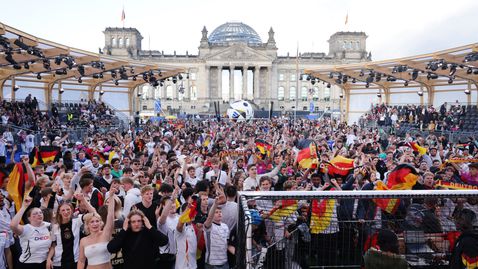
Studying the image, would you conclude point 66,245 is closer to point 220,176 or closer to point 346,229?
point 346,229

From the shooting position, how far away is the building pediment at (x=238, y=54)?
97.6 metres

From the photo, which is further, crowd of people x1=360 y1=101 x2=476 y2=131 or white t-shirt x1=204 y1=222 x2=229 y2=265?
crowd of people x1=360 y1=101 x2=476 y2=131

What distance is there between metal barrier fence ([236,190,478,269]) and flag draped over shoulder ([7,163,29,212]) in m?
5.23

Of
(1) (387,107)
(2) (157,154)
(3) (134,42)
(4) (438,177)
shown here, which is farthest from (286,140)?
(3) (134,42)

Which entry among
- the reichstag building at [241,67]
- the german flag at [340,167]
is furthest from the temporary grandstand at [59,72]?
the reichstag building at [241,67]

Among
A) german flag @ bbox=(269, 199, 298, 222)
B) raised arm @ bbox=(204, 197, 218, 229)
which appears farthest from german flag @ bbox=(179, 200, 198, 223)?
german flag @ bbox=(269, 199, 298, 222)

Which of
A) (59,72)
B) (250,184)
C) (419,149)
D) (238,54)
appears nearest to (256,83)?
(238,54)

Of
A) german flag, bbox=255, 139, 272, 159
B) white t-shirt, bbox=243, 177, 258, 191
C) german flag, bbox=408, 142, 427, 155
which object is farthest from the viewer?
german flag, bbox=255, 139, 272, 159

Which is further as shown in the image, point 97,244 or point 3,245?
point 3,245

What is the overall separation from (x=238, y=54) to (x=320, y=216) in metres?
94.3

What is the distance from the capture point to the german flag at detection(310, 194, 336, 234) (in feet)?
20.0

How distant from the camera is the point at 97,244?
5.47 m

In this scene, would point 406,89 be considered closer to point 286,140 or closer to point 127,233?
point 286,140

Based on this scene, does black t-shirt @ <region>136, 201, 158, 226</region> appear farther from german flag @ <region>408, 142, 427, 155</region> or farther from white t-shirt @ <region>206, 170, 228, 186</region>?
german flag @ <region>408, 142, 427, 155</region>
